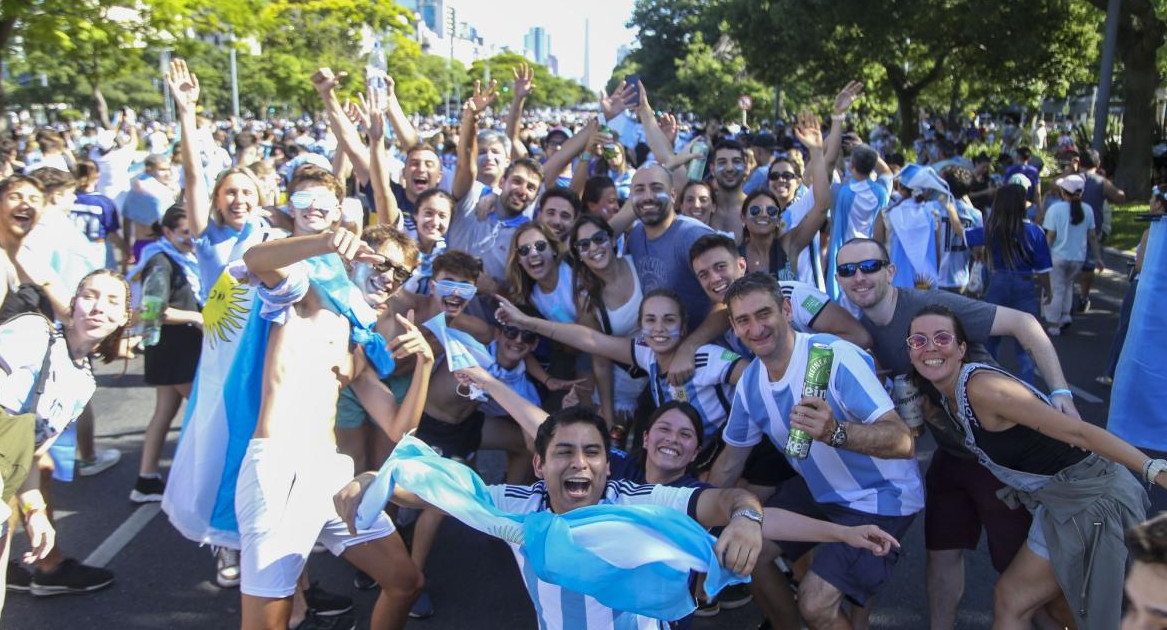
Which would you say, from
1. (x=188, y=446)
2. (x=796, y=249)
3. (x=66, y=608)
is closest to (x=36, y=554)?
(x=188, y=446)

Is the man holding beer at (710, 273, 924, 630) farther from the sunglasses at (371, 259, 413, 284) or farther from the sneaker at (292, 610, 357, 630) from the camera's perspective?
the sneaker at (292, 610, 357, 630)

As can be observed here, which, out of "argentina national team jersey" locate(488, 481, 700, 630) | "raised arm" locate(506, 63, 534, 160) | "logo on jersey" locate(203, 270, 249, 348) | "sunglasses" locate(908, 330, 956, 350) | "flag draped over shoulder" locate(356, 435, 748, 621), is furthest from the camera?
"raised arm" locate(506, 63, 534, 160)

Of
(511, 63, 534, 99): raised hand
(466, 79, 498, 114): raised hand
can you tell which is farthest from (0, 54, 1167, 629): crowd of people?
(511, 63, 534, 99): raised hand

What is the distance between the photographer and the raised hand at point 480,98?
6343 millimetres

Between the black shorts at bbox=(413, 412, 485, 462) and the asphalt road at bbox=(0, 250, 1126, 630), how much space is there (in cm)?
63

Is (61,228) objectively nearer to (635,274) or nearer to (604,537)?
(635,274)

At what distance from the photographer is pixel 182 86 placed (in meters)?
5.21

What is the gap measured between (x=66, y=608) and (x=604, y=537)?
317 centimetres

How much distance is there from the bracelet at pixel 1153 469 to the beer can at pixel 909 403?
37.9 inches

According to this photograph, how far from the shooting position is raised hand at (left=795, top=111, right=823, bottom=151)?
5895 millimetres

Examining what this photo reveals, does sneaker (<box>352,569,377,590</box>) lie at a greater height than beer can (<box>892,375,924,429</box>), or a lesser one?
lesser

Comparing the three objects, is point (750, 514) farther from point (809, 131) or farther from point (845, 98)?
point (845, 98)

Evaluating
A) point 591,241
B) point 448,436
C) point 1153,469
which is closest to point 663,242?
point 591,241

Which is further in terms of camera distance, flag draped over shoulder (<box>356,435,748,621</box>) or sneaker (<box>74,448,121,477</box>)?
sneaker (<box>74,448,121,477</box>)
